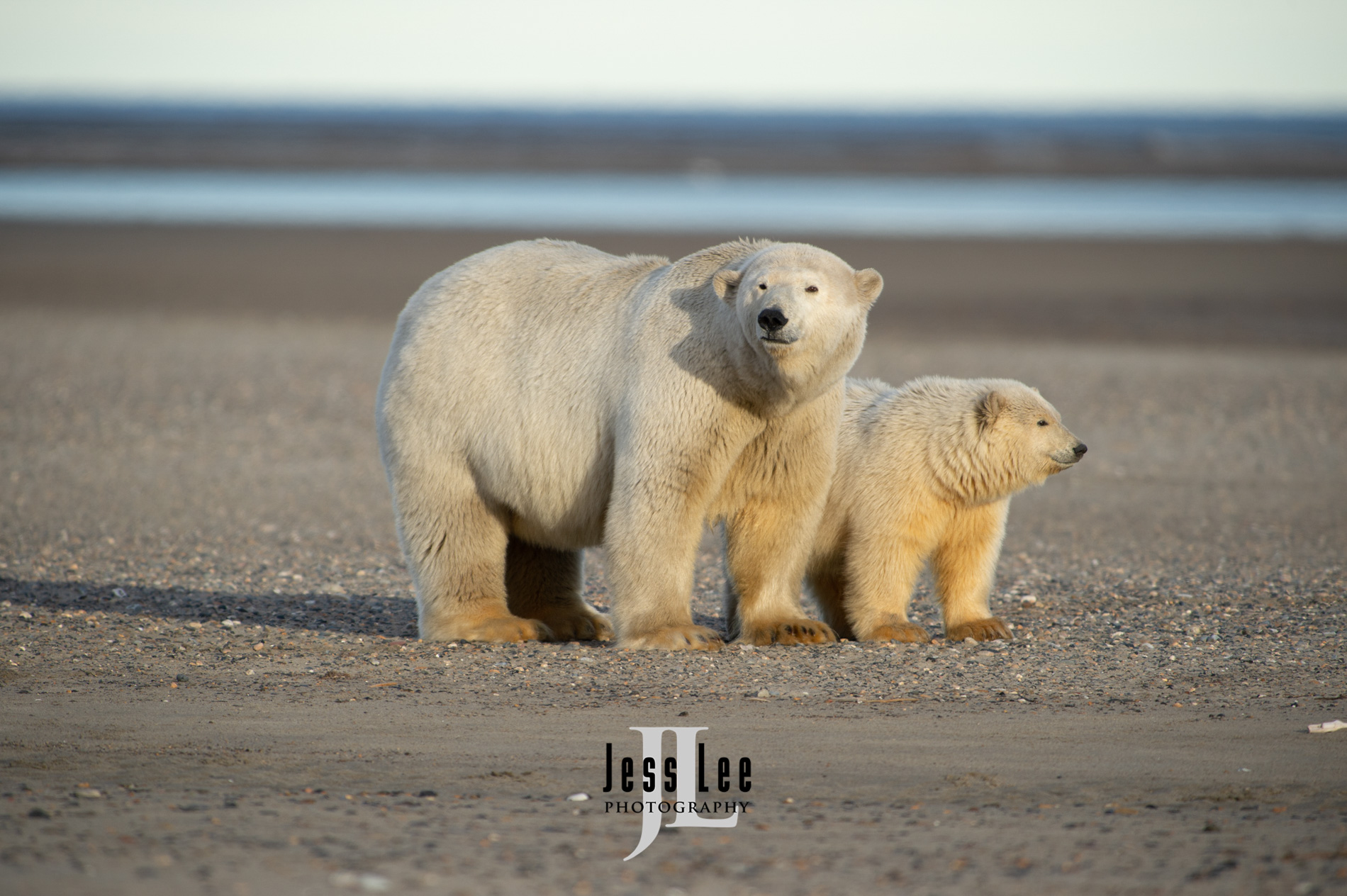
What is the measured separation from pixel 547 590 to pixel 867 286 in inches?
87.6

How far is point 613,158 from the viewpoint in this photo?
64938 millimetres

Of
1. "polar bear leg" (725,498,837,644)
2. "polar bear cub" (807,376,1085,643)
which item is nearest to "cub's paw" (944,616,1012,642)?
"polar bear cub" (807,376,1085,643)

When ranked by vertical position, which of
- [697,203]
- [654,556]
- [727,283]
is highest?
[697,203]

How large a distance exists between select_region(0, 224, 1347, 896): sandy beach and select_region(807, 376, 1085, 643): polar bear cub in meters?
0.33

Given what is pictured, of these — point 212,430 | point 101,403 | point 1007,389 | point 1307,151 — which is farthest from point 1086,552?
point 1307,151

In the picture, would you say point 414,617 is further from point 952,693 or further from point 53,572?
point 952,693

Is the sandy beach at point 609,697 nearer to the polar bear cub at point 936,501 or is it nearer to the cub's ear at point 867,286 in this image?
the polar bear cub at point 936,501

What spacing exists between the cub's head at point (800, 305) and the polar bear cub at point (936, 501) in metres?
0.87

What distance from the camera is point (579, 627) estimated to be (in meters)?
6.91

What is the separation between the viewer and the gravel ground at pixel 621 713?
12.1 ft

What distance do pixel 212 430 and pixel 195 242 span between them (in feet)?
54.7

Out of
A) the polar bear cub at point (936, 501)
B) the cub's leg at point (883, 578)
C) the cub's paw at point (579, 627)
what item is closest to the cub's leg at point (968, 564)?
the polar bear cub at point (936, 501)

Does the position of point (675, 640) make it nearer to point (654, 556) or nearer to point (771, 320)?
point (654, 556)

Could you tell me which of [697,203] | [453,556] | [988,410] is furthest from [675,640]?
[697,203]
